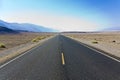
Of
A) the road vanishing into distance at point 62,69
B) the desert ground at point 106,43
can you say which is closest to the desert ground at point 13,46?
the road vanishing into distance at point 62,69

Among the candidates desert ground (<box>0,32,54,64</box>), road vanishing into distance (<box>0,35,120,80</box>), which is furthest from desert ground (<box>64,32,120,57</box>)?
desert ground (<box>0,32,54,64</box>)

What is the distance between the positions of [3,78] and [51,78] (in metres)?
2.02

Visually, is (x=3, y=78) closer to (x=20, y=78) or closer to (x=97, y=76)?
(x=20, y=78)

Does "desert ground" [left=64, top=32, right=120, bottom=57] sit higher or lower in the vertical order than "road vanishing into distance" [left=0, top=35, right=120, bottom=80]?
lower

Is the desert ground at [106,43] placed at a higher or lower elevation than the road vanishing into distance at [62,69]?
lower

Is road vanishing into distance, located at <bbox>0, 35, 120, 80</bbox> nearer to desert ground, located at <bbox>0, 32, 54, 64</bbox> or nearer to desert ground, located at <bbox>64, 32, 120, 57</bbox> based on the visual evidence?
desert ground, located at <bbox>0, 32, 54, 64</bbox>

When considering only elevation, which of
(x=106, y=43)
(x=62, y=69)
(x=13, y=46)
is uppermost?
(x=62, y=69)

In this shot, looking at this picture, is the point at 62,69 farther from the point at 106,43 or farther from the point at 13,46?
the point at 106,43

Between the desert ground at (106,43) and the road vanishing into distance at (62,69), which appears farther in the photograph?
the desert ground at (106,43)

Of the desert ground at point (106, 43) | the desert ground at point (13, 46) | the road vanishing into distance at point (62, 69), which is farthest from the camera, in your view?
the desert ground at point (106, 43)

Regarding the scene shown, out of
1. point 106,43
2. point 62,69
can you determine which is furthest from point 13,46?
point 62,69

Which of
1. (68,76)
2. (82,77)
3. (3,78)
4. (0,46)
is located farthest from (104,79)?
(0,46)

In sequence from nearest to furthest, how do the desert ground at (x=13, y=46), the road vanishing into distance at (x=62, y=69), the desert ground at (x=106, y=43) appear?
the road vanishing into distance at (x=62, y=69) < the desert ground at (x=13, y=46) < the desert ground at (x=106, y=43)

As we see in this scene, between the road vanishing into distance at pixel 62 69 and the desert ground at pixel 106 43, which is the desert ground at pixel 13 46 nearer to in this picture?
the road vanishing into distance at pixel 62 69
